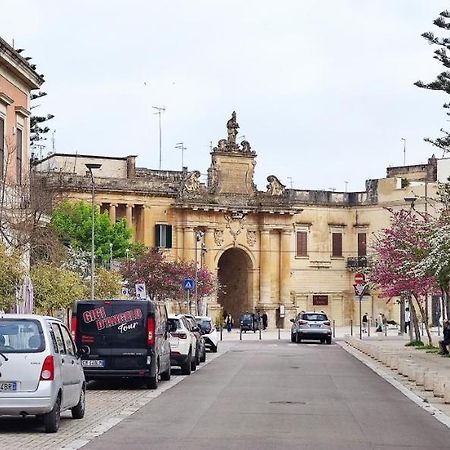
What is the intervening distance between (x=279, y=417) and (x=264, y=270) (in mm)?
69245

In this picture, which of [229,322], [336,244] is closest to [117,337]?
[229,322]

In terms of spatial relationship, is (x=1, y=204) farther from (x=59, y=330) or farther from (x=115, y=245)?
(x=115, y=245)

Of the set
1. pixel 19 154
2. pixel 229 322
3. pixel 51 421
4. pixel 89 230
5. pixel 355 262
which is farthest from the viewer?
pixel 355 262

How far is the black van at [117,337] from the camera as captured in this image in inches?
1058

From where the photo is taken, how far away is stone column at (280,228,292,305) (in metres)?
89.6

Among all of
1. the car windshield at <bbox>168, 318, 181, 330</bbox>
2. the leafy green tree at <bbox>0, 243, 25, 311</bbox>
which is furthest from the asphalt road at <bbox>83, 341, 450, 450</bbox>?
the leafy green tree at <bbox>0, 243, 25, 311</bbox>

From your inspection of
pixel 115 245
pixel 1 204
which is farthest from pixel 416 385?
pixel 115 245

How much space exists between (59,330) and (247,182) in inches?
2819

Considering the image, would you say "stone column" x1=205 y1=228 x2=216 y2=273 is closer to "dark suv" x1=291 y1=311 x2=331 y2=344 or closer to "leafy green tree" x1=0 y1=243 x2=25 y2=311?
"dark suv" x1=291 y1=311 x2=331 y2=344

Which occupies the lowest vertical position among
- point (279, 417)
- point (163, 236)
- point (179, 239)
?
point (279, 417)

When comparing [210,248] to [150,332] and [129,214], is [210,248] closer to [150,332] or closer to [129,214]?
[129,214]

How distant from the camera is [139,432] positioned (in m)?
17.8

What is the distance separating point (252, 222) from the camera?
90250 millimetres

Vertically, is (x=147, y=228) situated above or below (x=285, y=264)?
above
